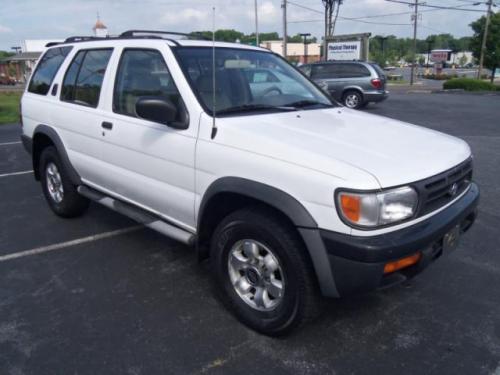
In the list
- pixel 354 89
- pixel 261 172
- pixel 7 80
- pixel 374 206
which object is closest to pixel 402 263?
pixel 374 206

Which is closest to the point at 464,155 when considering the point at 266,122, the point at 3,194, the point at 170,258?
the point at 266,122

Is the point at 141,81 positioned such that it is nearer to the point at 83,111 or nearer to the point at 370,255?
the point at 83,111

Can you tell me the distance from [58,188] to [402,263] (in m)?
3.96

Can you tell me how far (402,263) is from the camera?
2506 millimetres

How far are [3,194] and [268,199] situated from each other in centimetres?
501

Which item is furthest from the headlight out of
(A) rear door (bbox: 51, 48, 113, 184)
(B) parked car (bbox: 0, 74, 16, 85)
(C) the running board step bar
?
(B) parked car (bbox: 0, 74, 16, 85)

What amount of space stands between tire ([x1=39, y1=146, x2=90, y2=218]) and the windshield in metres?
2.15

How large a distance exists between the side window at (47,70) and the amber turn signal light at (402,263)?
4.00 metres

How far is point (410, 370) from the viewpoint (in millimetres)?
2602

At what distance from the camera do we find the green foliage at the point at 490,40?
36.8m

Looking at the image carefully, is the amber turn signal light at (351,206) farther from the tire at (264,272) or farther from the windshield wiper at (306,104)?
the windshield wiper at (306,104)

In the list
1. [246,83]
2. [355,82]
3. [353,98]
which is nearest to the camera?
[246,83]

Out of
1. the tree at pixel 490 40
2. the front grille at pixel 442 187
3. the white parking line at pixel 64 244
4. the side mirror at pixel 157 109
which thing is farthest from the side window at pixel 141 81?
the tree at pixel 490 40

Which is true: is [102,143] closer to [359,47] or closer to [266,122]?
[266,122]
